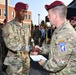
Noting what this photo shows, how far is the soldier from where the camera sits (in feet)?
8.25

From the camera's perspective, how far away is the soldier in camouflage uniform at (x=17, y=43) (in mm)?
3830

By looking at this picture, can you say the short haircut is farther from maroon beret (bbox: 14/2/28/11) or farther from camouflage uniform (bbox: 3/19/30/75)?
maroon beret (bbox: 14/2/28/11)

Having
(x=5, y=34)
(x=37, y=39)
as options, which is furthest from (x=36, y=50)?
(x=37, y=39)

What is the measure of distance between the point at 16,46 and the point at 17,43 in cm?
7

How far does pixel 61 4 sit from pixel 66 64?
668 millimetres

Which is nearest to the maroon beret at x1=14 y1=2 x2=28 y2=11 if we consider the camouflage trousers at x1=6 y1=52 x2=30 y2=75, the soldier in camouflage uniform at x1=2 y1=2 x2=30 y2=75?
the soldier in camouflage uniform at x1=2 y1=2 x2=30 y2=75

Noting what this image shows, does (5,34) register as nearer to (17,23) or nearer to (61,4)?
(17,23)

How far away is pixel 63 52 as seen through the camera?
249 centimetres

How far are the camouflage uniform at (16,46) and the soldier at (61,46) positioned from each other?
117 cm

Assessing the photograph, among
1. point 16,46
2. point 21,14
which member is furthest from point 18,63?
point 21,14

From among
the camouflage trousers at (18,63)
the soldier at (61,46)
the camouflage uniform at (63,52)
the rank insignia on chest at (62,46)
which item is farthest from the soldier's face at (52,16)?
the camouflage trousers at (18,63)

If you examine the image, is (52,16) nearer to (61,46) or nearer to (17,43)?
(61,46)

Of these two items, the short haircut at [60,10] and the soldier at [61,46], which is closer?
the soldier at [61,46]

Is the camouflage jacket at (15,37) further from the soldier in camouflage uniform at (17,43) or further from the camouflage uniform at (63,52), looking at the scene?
the camouflage uniform at (63,52)
